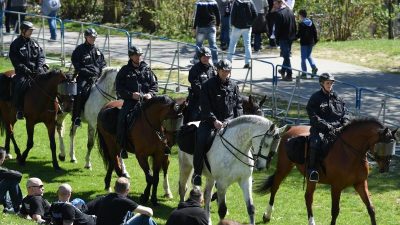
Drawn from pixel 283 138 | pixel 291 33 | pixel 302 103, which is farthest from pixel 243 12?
pixel 283 138

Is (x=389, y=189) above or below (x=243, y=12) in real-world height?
below

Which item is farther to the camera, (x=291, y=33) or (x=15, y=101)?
(x=291, y=33)

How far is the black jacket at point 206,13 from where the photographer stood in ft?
95.8

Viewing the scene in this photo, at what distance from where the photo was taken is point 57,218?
15781 millimetres

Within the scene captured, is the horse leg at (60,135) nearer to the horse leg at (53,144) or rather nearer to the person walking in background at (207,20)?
the horse leg at (53,144)

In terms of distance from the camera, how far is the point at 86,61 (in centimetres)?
2270

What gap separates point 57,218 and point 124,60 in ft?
53.1

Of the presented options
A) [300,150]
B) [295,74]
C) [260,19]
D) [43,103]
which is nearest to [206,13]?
[260,19]

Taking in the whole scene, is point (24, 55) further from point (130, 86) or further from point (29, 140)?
point (130, 86)

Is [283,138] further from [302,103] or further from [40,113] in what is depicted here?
[302,103]

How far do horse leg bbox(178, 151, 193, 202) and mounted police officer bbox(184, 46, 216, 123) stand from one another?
2.74 ft

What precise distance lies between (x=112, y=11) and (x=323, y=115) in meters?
22.3

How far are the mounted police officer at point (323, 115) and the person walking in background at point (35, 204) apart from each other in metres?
4.52

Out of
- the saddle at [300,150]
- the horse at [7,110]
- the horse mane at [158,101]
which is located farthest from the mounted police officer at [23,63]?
the saddle at [300,150]
